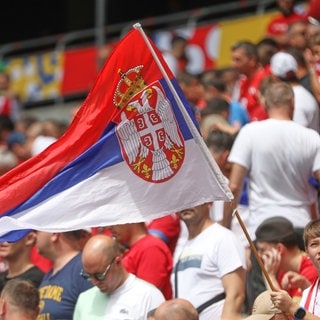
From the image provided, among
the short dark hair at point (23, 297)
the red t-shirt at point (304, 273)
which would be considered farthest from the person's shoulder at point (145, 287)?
the red t-shirt at point (304, 273)

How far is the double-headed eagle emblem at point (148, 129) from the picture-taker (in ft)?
26.6

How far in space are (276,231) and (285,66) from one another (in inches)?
97.8

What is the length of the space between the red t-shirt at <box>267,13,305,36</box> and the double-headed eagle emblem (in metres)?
7.28

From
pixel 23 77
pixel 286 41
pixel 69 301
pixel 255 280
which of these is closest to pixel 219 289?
pixel 255 280

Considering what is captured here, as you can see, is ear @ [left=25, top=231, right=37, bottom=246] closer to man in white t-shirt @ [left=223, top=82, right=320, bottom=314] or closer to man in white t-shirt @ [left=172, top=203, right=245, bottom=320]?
man in white t-shirt @ [left=172, top=203, right=245, bottom=320]

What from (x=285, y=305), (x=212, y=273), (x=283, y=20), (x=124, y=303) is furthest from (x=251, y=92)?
(x=285, y=305)

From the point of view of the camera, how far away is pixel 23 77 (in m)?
21.6

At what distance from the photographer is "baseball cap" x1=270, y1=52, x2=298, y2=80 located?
11203 mm

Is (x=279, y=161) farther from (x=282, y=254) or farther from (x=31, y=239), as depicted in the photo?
(x=31, y=239)

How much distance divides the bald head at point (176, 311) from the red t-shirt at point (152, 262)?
1583 mm

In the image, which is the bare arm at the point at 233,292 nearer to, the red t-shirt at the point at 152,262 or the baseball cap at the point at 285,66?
the red t-shirt at the point at 152,262

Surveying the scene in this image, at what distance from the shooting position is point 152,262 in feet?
31.3

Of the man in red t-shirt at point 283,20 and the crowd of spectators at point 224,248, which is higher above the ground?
the man in red t-shirt at point 283,20

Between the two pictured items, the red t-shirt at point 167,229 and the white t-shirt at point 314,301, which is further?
the red t-shirt at point 167,229
